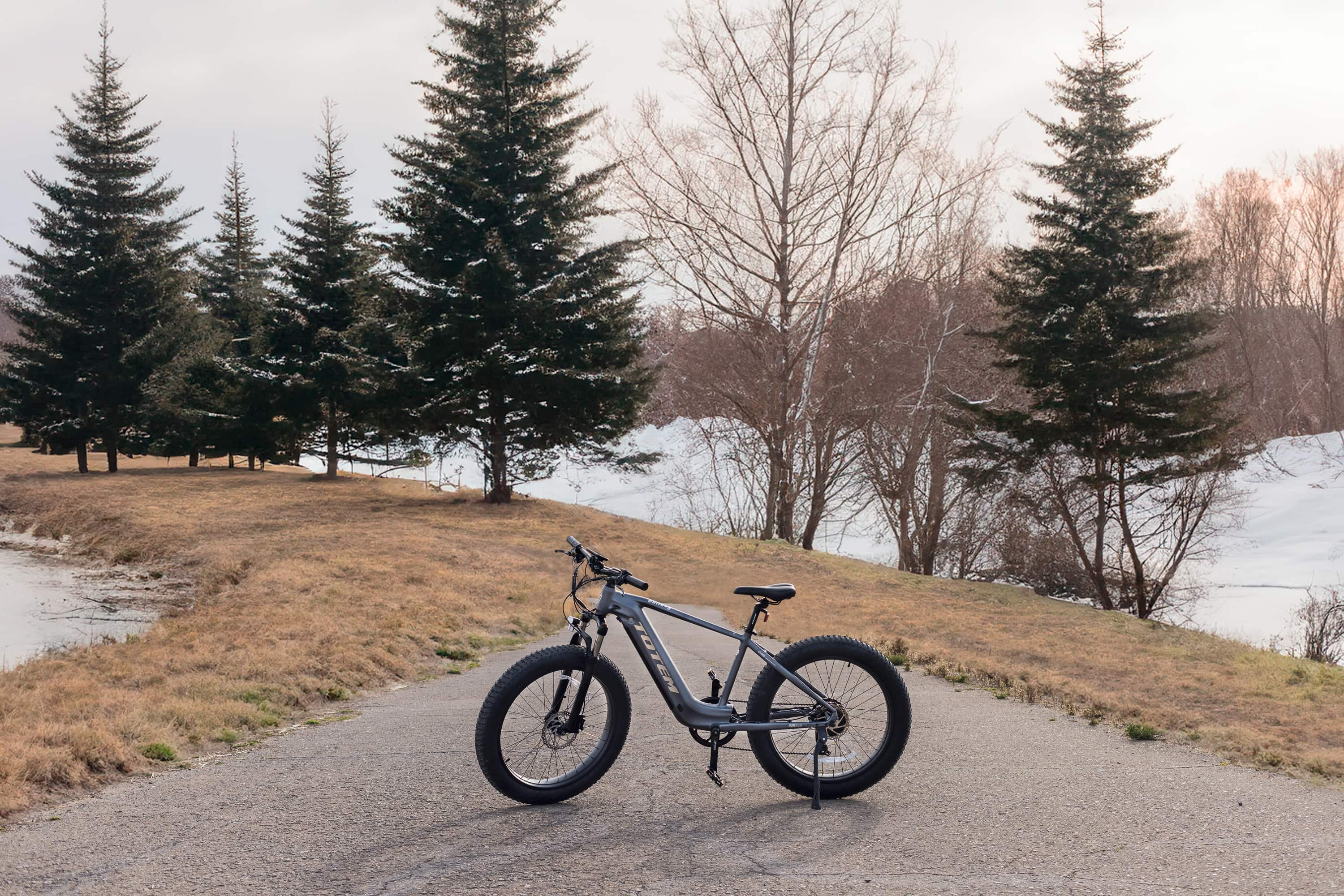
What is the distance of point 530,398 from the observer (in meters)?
25.8

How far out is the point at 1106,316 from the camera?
2303 cm

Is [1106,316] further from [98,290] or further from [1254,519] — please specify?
[98,290]

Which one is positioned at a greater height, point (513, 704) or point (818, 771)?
point (513, 704)

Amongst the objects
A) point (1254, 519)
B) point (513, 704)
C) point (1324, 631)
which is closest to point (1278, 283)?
point (1254, 519)

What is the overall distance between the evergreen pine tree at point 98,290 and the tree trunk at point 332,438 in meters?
5.55

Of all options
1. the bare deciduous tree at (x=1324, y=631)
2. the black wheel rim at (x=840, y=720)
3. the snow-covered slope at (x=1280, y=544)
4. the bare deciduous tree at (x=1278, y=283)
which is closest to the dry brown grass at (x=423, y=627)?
the bare deciduous tree at (x=1324, y=631)

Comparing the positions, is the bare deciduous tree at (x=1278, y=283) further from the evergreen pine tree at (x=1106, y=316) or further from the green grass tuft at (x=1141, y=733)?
the green grass tuft at (x=1141, y=733)

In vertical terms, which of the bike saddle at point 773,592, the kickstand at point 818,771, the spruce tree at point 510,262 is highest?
the spruce tree at point 510,262

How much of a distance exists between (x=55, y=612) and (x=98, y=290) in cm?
2268

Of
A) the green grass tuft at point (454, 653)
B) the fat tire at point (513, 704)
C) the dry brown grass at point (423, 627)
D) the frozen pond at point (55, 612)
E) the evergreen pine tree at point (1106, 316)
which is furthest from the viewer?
the evergreen pine tree at point (1106, 316)

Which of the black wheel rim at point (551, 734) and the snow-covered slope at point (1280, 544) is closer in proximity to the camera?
the black wheel rim at point (551, 734)

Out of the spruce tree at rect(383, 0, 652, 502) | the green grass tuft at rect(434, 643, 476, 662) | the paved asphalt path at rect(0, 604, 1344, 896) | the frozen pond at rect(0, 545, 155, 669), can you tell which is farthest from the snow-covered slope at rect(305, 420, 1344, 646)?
the paved asphalt path at rect(0, 604, 1344, 896)

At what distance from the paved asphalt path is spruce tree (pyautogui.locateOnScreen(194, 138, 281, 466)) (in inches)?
1160

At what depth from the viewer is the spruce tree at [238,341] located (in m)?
33.4
